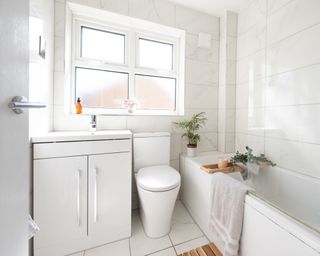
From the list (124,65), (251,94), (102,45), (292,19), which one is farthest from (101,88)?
(292,19)

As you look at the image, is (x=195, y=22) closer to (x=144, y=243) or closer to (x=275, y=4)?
(x=275, y=4)

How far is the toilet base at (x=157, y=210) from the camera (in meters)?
1.24

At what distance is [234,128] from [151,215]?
1485 mm

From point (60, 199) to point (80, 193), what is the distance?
133 millimetres

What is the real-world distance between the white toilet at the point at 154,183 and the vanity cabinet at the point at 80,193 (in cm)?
16

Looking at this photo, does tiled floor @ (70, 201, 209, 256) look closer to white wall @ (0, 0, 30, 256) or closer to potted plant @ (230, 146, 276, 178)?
potted plant @ (230, 146, 276, 178)

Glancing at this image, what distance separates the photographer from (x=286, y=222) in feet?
2.43

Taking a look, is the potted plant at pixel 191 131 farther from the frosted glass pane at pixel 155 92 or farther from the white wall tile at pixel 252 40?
the white wall tile at pixel 252 40

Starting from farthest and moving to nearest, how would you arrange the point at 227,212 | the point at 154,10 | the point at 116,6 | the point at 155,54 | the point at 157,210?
1. the point at 155,54
2. the point at 154,10
3. the point at 116,6
4. the point at 157,210
5. the point at 227,212

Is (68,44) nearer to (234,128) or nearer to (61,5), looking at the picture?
(61,5)

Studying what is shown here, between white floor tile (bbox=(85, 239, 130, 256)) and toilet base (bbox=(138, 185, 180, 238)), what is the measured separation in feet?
0.72

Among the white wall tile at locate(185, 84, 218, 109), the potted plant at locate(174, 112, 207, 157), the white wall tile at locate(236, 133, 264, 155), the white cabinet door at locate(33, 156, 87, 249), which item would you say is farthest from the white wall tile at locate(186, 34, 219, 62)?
the white cabinet door at locate(33, 156, 87, 249)

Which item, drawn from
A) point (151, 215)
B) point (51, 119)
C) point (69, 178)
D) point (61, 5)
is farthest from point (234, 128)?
point (61, 5)

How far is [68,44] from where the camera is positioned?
5.11 feet
